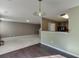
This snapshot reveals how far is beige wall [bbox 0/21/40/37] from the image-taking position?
32.4 ft

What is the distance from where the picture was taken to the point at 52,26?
7.66m

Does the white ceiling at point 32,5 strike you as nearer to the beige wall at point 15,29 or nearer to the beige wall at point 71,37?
the beige wall at point 71,37

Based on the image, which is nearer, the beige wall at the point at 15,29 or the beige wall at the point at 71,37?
the beige wall at the point at 71,37

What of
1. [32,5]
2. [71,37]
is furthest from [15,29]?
[71,37]

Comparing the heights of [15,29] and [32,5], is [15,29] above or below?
below

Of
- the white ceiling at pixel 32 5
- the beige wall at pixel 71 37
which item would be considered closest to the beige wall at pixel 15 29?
the white ceiling at pixel 32 5

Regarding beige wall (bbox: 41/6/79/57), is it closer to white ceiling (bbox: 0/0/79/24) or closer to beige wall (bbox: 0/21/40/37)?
white ceiling (bbox: 0/0/79/24)

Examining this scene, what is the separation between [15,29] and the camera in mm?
11141

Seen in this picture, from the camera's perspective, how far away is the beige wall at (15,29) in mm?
9884

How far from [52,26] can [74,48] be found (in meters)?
3.99

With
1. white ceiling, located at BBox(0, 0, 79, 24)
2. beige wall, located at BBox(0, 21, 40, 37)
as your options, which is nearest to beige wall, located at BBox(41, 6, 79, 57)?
white ceiling, located at BBox(0, 0, 79, 24)

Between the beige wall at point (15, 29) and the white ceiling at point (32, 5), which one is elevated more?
the white ceiling at point (32, 5)

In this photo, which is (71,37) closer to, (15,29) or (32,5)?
(32,5)

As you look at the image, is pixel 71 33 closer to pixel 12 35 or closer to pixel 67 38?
pixel 67 38
